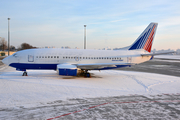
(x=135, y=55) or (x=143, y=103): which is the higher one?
(x=135, y=55)

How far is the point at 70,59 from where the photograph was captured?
847 inches

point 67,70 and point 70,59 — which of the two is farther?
point 70,59

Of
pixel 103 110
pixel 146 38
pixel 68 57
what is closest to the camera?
pixel 103 110

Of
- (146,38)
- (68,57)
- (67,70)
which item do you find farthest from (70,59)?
(146,38)

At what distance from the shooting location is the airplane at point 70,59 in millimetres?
20484

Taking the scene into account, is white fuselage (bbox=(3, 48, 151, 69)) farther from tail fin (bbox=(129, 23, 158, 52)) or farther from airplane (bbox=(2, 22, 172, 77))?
tail fin (bbox=(129, 23, 158, 52))

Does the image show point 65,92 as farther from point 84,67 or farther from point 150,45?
point 150,45

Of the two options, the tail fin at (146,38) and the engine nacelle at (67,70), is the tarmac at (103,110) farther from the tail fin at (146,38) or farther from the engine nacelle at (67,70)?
the tail fin at (146,38)

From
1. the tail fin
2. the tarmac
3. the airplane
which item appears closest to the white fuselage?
the airplane

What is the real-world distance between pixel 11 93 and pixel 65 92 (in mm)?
4506

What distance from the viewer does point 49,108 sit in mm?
9227

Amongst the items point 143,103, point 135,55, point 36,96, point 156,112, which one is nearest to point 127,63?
point 135,55

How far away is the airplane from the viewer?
67.2 feet

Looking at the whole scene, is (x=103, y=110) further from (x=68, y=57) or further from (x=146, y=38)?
(x=146, y=38)
